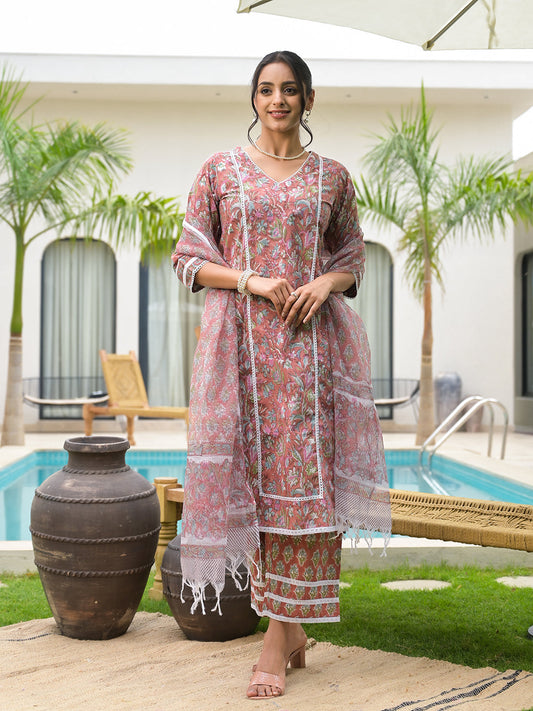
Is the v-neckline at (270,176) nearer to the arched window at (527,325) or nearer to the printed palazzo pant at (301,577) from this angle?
the printed palazzo pant at (301,577)

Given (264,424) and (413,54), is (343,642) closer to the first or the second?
(264,424)

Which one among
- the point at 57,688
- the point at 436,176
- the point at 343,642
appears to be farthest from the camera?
the point at 436,176

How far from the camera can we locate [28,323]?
36.0 ft

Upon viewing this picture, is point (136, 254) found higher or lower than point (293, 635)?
higher

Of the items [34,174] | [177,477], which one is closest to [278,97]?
[177,477]

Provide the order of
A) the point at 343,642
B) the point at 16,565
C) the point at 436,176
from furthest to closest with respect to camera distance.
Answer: the point at 436,176 < the point at 16,565 < the point at 343,642

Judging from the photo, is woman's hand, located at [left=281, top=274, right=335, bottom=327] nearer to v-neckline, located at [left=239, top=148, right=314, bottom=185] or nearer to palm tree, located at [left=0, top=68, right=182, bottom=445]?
v-neckline, located at [left=239, top=148, right=314, bottom=185]

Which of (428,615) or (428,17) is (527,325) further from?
(428,615)

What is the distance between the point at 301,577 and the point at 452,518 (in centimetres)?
58

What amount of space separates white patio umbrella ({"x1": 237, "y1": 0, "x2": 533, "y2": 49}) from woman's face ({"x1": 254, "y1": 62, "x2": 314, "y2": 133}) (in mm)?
861

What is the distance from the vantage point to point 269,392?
2225mm

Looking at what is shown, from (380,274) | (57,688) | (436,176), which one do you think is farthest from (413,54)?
(57,688)

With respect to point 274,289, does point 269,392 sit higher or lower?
lower

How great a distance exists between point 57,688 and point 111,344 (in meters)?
9.28
